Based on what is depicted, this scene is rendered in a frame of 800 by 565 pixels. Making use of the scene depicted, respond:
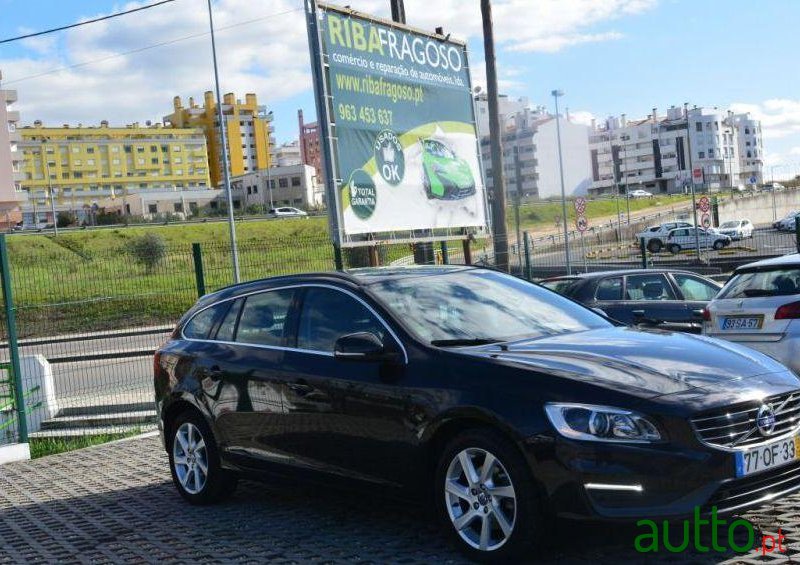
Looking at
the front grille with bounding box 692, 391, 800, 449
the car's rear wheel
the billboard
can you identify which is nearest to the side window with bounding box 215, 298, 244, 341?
the front grille with bounding box 692, 391, 800, 449

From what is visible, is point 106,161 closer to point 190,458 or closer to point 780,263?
point 780,263

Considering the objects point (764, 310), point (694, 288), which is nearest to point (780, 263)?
point (764, 310)

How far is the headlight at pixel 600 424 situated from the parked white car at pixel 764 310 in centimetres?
484

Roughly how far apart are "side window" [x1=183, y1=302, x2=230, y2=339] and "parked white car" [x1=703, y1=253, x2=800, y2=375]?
4.89 m

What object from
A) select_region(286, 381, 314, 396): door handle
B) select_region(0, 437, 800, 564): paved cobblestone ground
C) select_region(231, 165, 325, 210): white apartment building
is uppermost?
select_region(231, 165, 325, 210): white apartment building

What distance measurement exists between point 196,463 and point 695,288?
833cm

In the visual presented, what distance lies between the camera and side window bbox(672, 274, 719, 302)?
13.1 metres

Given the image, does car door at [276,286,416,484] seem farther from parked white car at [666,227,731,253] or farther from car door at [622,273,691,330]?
parked white car at [666,227,731,253]

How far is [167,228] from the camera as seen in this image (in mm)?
71688

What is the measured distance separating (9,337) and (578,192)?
137226mm

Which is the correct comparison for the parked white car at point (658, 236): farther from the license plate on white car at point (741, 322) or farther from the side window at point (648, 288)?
the license plate on white car at point (741, 322)

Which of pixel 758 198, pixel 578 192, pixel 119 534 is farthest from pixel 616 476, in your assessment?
pixel 578 192

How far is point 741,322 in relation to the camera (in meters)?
9.16

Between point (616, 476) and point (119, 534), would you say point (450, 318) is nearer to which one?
point (616, 476)
